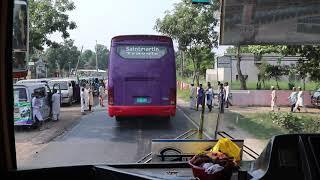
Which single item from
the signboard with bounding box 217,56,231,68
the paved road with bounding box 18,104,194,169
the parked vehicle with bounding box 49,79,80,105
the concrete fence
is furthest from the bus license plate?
the parked vehicle with bounding box 49,79,80,105

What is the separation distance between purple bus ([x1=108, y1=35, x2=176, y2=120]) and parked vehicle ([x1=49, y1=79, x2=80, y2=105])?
1156 cm

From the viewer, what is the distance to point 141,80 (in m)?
16.2

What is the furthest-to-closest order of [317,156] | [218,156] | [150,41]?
[150,41] < [218,156] < [317,156]

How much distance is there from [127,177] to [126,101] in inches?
499

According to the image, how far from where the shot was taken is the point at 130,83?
53.0 ft

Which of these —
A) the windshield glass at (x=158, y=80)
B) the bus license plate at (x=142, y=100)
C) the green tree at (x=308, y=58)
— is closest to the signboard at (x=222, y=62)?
the windshield glass at (x=158, y=80)

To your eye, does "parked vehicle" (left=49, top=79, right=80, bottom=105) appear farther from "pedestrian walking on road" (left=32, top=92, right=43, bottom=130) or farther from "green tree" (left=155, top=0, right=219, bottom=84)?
"green tree" (left=155, top=0, right=219, bottom=84)

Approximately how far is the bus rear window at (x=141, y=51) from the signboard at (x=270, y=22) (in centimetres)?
773

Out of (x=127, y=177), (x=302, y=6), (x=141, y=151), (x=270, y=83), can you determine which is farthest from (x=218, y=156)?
(x=270, y=83)

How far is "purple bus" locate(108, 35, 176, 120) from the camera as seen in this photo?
624 inches

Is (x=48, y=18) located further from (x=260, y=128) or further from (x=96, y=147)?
(x=260, y=128)

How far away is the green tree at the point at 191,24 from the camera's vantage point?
24.6 ft

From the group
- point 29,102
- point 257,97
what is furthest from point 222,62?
point 257,97

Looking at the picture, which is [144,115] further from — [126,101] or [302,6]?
[302,6]
